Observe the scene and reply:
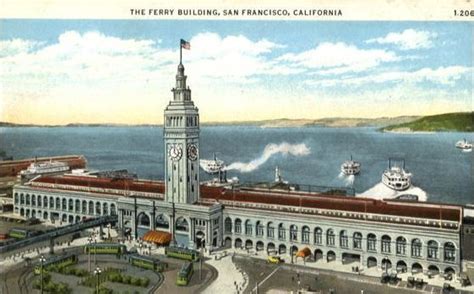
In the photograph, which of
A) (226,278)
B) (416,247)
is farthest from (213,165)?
(416,247)

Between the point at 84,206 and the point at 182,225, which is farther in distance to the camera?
the point at 84,206

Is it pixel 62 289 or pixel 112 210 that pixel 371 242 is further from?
pixel 112 210

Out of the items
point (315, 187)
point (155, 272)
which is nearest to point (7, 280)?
point (155, 272)

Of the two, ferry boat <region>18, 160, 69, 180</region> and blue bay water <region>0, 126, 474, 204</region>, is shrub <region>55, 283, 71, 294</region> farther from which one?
ferry boat <region>18, 160, 69, 180</region>

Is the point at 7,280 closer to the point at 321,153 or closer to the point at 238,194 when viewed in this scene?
the point at 238,194
